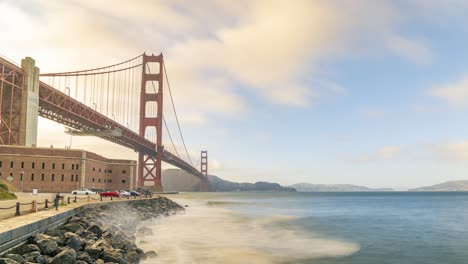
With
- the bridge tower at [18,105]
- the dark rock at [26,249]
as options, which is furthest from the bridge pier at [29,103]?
the dark rock at [26,249]

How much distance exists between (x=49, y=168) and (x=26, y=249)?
187 ft

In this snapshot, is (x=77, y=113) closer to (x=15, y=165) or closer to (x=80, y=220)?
(x=15, y=165)

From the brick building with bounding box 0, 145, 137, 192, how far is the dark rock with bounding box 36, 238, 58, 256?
154 feet

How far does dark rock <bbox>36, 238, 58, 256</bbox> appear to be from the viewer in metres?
15.8

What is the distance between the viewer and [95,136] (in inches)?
3620

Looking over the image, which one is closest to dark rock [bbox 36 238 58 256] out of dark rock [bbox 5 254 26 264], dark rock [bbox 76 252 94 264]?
dark rock [bbox 76 252 94 264]

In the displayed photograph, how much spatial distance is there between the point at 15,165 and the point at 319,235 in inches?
1940

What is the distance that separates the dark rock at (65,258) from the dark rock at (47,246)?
30.4 inches

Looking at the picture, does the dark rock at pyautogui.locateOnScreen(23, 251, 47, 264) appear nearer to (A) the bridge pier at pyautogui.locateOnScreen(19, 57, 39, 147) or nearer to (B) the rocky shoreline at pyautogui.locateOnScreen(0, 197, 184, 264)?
(B) the rocky shoreline at pyautogui.locateOnScreen(0, 197, 184, 264)

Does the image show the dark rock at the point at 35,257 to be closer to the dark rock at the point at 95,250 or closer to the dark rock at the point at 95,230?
the dark rock at the point at 95,250

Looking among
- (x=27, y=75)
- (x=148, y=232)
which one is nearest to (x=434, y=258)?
Answer: (x=148, y=232)

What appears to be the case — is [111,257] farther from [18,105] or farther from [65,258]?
[18,105]

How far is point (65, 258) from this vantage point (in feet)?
50.2

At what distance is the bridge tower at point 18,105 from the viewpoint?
65.1 m
